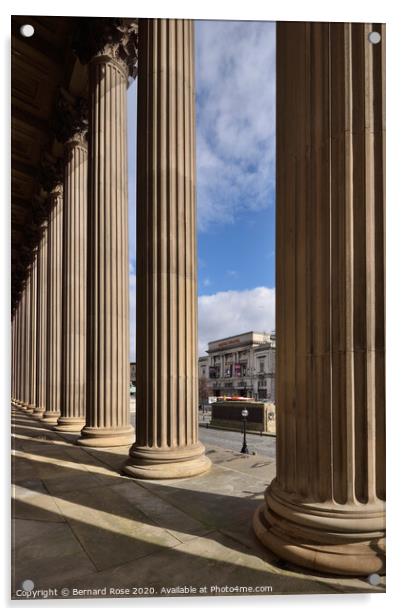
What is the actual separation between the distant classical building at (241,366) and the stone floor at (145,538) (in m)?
115

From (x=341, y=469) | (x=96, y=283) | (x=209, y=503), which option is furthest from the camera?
(x=96, y=283)

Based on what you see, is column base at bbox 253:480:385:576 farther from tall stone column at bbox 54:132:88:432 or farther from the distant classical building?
the distant classical building

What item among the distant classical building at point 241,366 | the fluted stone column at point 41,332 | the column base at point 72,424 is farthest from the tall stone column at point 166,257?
the distant classical building at point 241,366

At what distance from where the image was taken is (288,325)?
6.61 m

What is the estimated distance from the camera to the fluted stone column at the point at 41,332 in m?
31.7

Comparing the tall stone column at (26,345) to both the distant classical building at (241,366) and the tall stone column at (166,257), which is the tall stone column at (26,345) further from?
the distant classical building at (241,366)

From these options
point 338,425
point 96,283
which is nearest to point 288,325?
point 338,425

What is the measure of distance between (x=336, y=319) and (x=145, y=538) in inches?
187

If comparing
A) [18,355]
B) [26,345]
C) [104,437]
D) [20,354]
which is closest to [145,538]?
[104,437]

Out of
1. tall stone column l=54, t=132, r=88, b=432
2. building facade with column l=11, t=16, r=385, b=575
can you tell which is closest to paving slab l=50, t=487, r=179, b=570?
building facade with column l=11, t=16, r=385, b=575

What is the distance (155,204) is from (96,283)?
19.2 feet

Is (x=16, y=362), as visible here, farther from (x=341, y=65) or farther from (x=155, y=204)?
(x=341, y=65)

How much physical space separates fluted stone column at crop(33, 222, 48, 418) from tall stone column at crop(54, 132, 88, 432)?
9.97 metres

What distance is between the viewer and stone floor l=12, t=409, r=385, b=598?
5.45 meters
